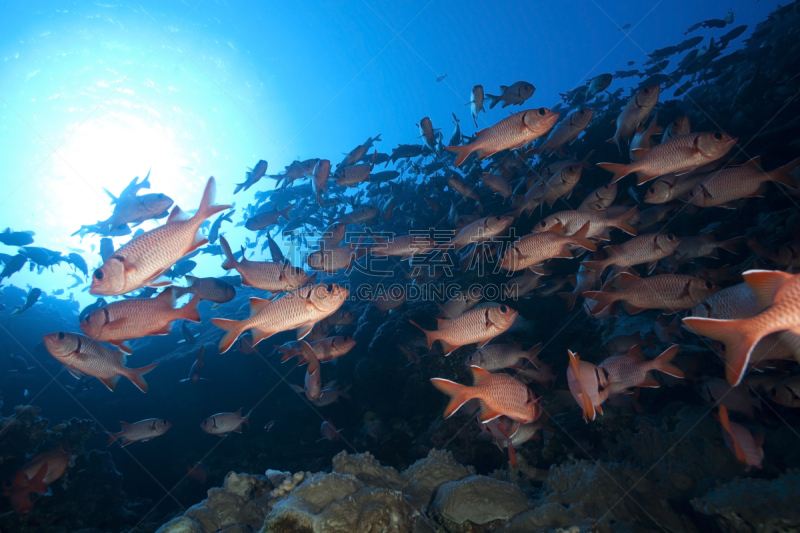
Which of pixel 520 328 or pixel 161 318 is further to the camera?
pixel 520 328

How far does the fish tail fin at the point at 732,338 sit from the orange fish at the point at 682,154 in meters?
2.21

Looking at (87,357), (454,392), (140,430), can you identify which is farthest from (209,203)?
(140,430)

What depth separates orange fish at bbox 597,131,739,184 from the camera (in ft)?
10.5

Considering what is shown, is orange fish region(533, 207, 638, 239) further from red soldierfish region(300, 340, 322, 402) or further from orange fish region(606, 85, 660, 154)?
red soldierfish region(300, 340, 322, 402)

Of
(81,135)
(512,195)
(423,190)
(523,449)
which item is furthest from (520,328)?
(81,135)

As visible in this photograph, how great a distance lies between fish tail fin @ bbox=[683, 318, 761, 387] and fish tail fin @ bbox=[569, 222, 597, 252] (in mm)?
2074

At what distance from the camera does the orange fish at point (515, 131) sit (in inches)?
139

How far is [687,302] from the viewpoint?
329 cm

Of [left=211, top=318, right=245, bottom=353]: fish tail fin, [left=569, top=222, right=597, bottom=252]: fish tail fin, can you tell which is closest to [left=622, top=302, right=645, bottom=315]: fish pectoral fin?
[left=569, top=222, right=597, bottom=252]: fish tail fin

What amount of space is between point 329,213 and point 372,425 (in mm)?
9179

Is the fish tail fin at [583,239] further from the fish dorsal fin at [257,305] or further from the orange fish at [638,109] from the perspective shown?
the fish dorsal fin at [257,305]

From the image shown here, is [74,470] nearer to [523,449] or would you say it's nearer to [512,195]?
[523,449]

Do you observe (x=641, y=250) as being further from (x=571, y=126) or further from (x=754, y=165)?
(x=571, y=126)

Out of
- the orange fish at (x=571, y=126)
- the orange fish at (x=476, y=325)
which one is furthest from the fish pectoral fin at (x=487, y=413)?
the orange fish at (x=571, y=126)
